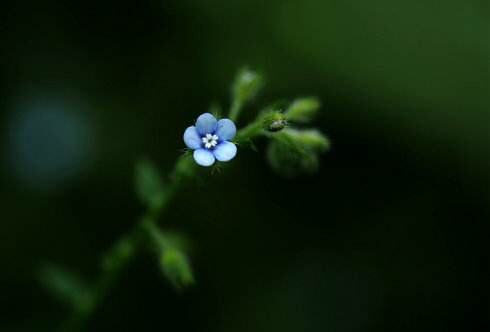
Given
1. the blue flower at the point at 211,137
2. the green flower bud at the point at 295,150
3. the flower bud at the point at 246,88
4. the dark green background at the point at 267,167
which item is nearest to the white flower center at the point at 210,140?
the blue flower at the point at 211,137

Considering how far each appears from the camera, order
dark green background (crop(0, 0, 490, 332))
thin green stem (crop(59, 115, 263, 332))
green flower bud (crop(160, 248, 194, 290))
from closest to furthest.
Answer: thin green stem (crop(59, 115, 263, 332))
green flower bud (crop(160, 248, 194, 290))
dark green background (crop(0, 0, 490, 332))

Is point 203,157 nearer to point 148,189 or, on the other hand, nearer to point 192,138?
point 192,138

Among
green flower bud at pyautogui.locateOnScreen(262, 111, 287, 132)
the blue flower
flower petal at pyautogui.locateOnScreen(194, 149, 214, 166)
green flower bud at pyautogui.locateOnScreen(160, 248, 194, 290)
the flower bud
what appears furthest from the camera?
the flower bud

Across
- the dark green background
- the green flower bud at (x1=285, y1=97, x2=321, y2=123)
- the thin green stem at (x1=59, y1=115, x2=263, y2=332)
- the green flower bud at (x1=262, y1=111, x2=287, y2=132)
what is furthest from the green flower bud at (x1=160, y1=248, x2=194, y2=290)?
the dark green background

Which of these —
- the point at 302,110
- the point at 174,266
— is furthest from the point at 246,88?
the point at 174,266

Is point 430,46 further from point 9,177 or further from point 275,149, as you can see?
point 9,177

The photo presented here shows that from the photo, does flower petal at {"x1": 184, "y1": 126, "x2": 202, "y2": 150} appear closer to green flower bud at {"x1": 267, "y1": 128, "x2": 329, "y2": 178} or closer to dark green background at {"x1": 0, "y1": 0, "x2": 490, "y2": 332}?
green flower bud at {"x1": 267, "y1": 128, "x2": 329, "y2": 178}

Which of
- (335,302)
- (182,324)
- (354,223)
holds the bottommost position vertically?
(182,324)

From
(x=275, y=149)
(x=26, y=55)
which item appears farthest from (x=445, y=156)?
(x=26, y=55)
